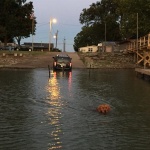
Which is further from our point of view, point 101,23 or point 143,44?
point 101,23

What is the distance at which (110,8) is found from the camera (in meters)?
116

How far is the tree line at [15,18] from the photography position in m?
85.9

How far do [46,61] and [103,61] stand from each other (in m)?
9.84

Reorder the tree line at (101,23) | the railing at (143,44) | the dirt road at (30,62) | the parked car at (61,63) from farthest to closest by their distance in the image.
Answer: the tree line at (101,23) < the dirt road at (30,62) < the railing at (143,44) < the parked car at (61,63)

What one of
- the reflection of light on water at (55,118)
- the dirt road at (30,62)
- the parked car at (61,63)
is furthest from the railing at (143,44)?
the reflection of light on water at (55,118)

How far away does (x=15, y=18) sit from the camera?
85938mm

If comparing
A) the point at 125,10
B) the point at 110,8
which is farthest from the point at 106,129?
the point at 110,8

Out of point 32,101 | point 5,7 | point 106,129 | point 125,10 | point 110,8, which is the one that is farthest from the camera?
point 110,8

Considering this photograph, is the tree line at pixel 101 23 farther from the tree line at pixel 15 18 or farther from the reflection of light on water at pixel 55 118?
the reflection of light on water at pixel 55 118

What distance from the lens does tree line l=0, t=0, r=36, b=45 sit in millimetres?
85938

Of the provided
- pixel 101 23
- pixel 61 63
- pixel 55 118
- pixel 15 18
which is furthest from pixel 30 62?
pixel 101 23

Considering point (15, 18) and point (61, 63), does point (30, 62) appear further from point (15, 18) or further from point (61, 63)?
point (15, 18)

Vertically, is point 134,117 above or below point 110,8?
below

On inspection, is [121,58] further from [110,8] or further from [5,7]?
[110,8]
